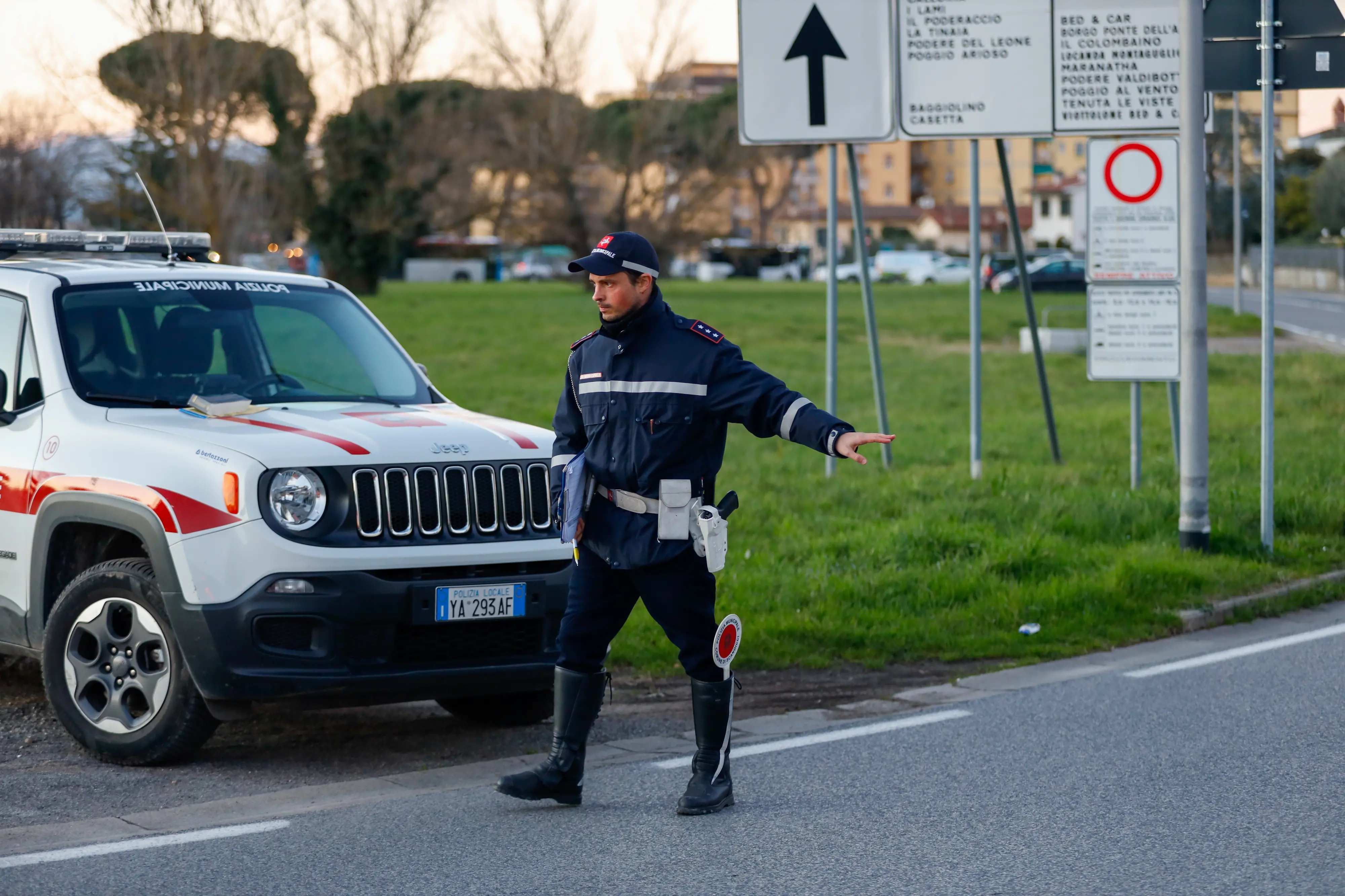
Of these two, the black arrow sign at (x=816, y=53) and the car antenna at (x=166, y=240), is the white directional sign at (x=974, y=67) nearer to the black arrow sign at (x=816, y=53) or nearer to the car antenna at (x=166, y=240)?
the black arrow sign at (x=816, y=53)

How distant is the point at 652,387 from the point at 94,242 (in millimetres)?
3728

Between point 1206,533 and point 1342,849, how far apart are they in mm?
5673

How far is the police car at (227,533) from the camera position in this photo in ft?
19.9

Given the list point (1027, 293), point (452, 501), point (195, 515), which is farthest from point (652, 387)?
point (1027, 293)

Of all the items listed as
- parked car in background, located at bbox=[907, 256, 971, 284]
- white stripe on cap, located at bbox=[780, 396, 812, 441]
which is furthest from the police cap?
parked car in background, located at bbox=[907, 256, 971, 284]

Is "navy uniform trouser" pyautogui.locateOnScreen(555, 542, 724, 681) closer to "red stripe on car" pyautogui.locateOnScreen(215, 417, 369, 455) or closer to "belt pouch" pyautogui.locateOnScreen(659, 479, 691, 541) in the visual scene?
"belt pouch" pyautogui.locateOnScreen(659, 479, 691, 541)

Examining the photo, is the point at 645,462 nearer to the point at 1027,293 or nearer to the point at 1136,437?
the point at 1136,437

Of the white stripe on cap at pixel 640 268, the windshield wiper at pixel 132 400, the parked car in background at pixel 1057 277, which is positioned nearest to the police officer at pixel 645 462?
the white stripe on cap at pixel 640 268

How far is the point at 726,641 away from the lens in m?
5.69

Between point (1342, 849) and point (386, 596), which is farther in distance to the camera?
point (386, 596)

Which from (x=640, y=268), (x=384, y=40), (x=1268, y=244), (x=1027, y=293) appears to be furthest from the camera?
(x=384, y=40)

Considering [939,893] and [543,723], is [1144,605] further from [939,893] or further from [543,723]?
[939,893]

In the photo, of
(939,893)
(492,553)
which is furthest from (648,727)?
(939,893)

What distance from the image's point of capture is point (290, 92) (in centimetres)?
3838
